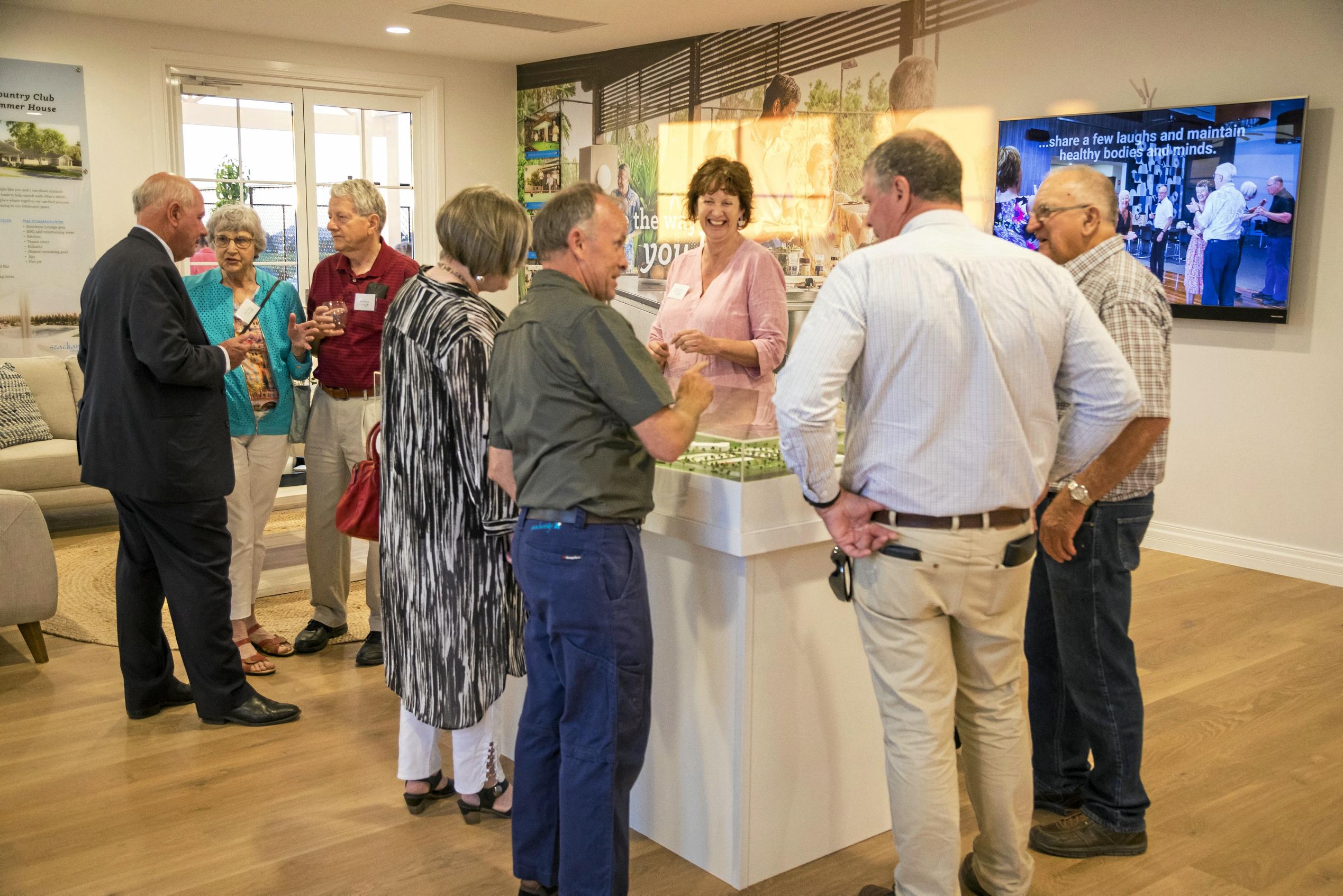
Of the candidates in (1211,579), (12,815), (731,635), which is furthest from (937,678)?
(1211,579)

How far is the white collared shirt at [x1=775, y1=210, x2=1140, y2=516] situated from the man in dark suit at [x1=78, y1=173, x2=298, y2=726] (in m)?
1.97

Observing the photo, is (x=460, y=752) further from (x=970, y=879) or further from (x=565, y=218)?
(x=565, y=218)

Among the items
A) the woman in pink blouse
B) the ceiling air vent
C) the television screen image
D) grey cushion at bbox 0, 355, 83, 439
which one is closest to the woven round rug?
grey cushion at bbox 0, 355, 83, 439

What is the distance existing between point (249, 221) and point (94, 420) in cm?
102

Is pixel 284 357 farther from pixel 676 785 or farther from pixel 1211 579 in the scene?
pixel 1211 579

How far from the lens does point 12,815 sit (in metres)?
2.84

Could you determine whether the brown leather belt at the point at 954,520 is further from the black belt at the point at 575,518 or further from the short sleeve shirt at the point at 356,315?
the short sleeve shirt at the point at 356,315

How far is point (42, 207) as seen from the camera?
6.92m

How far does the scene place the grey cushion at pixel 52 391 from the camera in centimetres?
637

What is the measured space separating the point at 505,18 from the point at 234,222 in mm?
3704

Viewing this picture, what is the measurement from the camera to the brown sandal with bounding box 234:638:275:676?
3.92 meters

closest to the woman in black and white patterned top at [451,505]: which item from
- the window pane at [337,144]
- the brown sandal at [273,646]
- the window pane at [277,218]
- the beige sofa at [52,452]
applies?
the brown sandal at [273,646]

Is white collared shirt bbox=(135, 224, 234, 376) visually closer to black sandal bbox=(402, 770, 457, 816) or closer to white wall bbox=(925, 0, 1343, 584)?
black sandal bbox=(402, 770, 457, 816)

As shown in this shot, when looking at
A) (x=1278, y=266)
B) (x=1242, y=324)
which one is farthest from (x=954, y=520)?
(x=1242, y=324)
